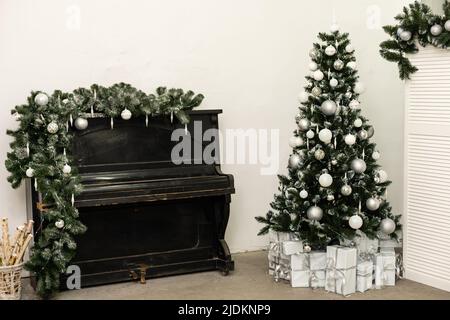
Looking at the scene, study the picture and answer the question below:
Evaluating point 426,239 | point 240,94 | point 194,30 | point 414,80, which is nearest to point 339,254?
point 426,239

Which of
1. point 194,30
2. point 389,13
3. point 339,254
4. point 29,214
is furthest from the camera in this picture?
point 389,13

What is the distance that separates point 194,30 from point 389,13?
1.81 meters

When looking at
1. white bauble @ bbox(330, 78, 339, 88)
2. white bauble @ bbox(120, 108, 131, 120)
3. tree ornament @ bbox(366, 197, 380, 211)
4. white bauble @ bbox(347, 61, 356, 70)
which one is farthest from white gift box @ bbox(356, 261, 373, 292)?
white bauble @ bbox(120, 108, 131, 120)

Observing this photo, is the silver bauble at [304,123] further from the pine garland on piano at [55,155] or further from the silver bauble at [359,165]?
the pine garland on piano at [55,155]

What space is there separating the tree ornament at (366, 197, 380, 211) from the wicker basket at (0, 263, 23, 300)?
7.62 ft

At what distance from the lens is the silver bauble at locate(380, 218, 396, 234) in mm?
4605

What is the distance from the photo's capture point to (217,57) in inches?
215

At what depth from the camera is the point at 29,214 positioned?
4.75 m

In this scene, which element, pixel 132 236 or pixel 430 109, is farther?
pixel 132 236

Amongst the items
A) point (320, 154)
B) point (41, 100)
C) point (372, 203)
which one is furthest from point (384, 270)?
point (41, 100)

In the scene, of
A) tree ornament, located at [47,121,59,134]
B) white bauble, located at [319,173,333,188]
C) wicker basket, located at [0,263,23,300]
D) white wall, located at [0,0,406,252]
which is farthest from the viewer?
white wall, located at [0,0,406,252]

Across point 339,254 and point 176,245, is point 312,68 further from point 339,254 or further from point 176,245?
point 176,245

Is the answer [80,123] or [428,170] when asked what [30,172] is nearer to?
[80,123]

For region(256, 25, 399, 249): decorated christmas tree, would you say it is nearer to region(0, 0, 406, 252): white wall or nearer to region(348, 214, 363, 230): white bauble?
region(348, 214, 363, 230): white bauble
